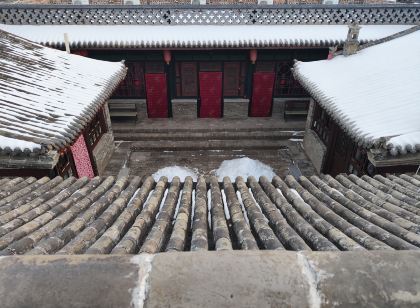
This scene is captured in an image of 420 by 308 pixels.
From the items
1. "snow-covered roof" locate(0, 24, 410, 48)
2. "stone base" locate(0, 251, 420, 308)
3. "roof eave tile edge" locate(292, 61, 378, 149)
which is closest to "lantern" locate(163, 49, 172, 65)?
"snow-covered roof" locate(0, 24, 410, 48)

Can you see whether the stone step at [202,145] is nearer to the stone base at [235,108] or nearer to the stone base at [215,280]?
the stone base at [235,108]

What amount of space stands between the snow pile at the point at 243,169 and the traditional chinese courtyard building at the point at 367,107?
1775 millimetres

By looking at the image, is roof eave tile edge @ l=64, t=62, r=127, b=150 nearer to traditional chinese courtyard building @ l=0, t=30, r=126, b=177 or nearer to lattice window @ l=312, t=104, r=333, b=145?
traditional chinese courtyard building @ l=0, t=30, r=126, b=177

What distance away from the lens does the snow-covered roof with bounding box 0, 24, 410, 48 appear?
11.7 m

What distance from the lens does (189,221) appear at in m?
3.54

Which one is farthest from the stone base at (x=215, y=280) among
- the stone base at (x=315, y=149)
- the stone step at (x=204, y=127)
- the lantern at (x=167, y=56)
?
the stone step at (x=204, y=127)

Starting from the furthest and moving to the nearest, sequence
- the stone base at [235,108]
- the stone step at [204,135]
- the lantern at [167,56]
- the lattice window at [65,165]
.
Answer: the stone base at [235,108] < the stone step at [204,135] < the lantern at [167,56] < the lattice window at [65,165]

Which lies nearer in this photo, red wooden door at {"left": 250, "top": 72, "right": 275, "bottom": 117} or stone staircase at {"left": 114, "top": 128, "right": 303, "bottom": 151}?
stone staircase at {"left": 114, "top": 128, "right": 303, "bottom": 151}

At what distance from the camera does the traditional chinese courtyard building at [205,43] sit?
1190cm

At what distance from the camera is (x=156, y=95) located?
13992 millimetres

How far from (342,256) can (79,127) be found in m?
6.07

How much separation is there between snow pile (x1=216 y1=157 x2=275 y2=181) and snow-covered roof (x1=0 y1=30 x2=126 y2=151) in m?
4.57

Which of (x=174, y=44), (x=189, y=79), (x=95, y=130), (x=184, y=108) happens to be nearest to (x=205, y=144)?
(x=184, y=108)

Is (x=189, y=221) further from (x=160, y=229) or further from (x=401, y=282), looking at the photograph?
(x=401, y=282)
